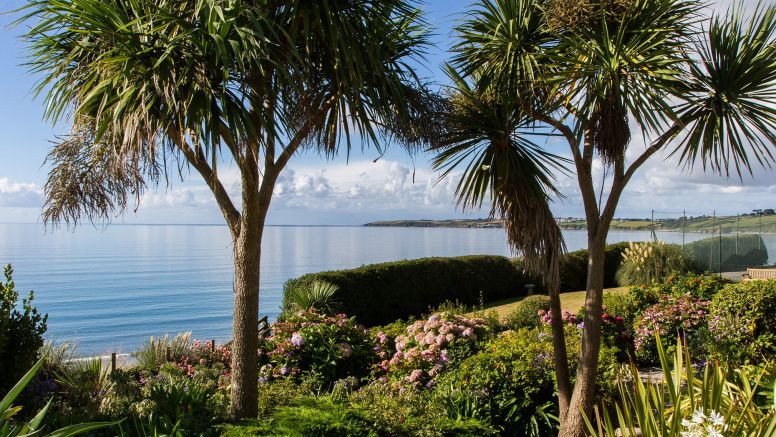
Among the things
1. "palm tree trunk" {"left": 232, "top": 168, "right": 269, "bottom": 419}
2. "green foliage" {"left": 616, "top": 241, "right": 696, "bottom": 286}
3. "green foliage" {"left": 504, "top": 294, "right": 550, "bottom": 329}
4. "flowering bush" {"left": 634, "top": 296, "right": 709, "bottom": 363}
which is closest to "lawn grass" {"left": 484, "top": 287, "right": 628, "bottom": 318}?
"green foliage" {"left": 616, "top": 241, "right": 696, "bottom": 286}

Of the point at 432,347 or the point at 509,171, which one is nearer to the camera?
the point at 509,171

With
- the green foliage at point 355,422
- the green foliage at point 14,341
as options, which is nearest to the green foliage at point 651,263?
the green foliage at point 355,422

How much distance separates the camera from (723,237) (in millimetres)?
22266

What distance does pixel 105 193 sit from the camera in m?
7.07

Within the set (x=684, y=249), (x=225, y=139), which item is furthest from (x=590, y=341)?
(x=684, y=249)

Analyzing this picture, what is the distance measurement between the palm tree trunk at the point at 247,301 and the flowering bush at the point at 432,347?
2633mm

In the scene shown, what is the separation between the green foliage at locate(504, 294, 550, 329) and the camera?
11.7 metres

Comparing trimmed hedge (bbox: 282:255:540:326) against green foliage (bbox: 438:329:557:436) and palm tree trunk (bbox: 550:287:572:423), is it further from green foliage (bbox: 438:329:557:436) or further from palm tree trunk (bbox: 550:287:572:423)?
palm tree trunk (bbox: 550:287:572:423)

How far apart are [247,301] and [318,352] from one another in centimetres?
367

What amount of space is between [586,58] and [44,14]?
4.96 m

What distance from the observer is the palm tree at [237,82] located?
4.65m

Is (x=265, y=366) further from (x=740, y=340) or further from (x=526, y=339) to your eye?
(x=740, y=340)

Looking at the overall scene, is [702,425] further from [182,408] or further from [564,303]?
[564,303]

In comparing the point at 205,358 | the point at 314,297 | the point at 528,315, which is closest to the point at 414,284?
the point at 528,315
